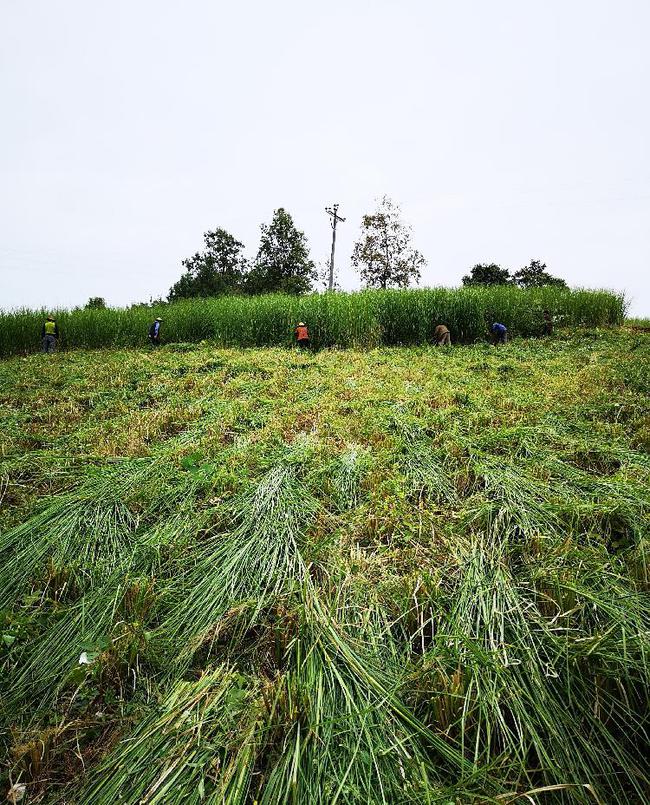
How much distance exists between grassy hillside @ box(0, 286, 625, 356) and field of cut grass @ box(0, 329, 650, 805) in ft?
28.7

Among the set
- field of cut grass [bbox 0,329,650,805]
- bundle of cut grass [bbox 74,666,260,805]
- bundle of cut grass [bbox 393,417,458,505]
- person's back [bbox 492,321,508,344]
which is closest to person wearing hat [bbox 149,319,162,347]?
field of cut grass [bbox 0,329,650,805]

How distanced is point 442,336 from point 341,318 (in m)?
3.09

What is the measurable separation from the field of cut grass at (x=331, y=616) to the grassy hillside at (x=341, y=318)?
876 cm

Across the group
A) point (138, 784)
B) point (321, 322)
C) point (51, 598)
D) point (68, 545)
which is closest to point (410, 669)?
point (138, 784)

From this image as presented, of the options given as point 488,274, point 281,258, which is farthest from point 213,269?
point 488,274

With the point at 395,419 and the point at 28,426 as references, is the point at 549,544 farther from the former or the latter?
the point at 28,426

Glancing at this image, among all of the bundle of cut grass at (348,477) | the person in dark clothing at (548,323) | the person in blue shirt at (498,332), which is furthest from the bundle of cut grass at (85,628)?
the person in dark clothing at (548,323)

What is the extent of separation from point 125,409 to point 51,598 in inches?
129

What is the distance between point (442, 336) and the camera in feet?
36.6

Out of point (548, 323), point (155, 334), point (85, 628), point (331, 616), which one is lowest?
point (85, 628)

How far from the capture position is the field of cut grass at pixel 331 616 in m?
1.08

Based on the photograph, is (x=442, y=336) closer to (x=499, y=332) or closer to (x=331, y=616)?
(x=499, y=332)

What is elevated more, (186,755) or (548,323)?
(548,323)

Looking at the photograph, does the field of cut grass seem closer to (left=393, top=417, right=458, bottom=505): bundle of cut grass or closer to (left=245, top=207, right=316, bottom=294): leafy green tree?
(left=393, top=417, right=458, bottom=505): bundle of cut grass
